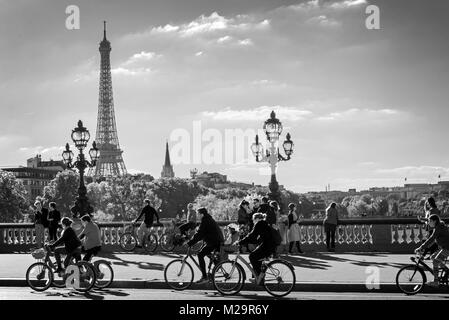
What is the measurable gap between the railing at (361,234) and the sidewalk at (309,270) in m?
1.33

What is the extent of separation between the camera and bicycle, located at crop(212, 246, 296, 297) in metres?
13.3

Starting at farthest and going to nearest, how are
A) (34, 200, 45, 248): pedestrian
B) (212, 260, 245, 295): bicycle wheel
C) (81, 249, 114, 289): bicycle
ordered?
(34, 200, 45, 248): pedestrian, (81, 249, 114, 289): bicycle, (212, 260, 245, 295): bicycle wheel

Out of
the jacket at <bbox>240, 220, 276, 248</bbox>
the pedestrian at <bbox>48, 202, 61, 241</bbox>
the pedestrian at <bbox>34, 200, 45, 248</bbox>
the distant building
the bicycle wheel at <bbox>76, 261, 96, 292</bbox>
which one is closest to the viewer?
the jacket at <bbox>240, 220, 276, 248</bbox>

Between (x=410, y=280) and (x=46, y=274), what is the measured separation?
8.13 metres

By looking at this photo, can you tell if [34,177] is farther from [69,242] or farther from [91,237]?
[69,242]

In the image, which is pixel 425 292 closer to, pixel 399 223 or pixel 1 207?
pixel 399 223

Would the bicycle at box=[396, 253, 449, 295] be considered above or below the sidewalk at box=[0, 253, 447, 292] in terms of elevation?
above

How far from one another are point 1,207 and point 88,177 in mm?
64299

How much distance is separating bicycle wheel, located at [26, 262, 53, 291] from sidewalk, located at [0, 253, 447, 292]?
2.34 ft

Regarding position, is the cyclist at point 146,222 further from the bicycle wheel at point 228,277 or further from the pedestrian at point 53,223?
the bicycle wheel at point 228,277

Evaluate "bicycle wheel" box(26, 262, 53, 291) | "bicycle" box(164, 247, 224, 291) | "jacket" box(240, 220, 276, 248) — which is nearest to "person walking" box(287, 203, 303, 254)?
"bicycle" box(164, 247, 224, 291)

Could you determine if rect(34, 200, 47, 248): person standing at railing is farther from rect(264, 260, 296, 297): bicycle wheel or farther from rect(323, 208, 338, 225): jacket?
rect(264, 260, 296, 297): bicycle wheel
